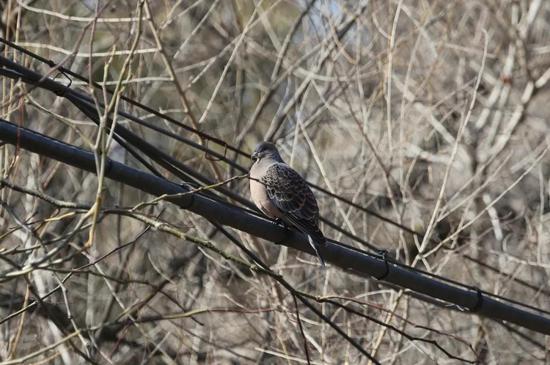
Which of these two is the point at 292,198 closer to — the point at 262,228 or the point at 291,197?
the point at 291,197

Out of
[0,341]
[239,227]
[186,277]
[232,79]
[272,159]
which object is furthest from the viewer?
[232,79]

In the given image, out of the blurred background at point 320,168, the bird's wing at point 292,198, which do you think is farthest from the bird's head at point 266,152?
the blurred background at point 320,168

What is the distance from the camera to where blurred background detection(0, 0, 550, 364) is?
25.1 feet

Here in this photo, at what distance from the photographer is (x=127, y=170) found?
13.0 feet

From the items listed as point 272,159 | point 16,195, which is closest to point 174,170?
point 272,159

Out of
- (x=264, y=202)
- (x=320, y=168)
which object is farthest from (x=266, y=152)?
(x=264, y=202)

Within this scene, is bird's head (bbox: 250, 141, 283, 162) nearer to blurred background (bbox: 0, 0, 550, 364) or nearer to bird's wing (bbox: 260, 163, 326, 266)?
bird's wing (bbox: 260, 163, 326, 266)

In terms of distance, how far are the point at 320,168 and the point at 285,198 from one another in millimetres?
1369

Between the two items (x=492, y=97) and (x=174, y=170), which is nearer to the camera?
(x=174, y=170)

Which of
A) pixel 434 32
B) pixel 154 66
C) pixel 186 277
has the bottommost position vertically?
pixel 186 277

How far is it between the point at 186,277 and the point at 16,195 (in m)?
1.86

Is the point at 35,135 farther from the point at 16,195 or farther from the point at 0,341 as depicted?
the point at 16,195

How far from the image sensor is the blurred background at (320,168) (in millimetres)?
7637

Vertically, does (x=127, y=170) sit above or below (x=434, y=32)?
below
